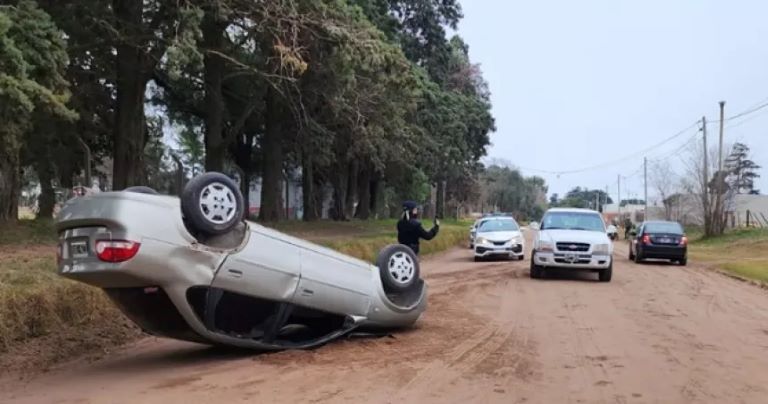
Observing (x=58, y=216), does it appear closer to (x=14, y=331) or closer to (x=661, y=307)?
(x=14, y=331)

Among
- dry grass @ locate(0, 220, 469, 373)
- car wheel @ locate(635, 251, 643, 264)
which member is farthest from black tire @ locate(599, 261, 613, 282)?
dry grass @ locate(0, 220, 469, 373)

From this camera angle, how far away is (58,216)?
758cm

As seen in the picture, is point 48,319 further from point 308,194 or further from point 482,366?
point 308,194

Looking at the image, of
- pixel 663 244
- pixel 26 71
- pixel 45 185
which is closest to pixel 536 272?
pixel 663 244

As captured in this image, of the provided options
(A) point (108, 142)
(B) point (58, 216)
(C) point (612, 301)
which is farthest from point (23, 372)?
(A) point (108, 142)

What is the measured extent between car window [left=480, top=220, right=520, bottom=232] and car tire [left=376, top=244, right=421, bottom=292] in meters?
17.1

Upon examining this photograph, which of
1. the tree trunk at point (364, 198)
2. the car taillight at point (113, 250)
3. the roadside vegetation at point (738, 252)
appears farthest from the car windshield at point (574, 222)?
the tree trunk at point (364, 198)

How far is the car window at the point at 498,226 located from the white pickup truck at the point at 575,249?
7974mm

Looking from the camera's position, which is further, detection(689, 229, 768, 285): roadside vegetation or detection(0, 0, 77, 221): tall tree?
detection(689, 229, 768, 285): roadside vegetation

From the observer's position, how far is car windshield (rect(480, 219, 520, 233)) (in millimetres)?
27375

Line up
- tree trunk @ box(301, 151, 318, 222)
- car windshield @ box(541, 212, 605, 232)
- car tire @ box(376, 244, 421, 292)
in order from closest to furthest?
car tire @ box(376, 244, 421, 292)
car windshield @ box(541, 212, 605, 232)
tree trunk @ box(301, 151, 318, 222)

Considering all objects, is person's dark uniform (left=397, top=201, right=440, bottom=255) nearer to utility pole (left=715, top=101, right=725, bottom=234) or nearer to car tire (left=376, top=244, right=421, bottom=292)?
car tire (left=376, top=244, right=421, bottom=292)

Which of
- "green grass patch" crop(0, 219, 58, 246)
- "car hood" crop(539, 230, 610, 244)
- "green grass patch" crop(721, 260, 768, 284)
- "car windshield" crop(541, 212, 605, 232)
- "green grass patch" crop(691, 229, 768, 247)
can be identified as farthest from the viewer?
"green grass patch" crop(691, 229, 768, 247)

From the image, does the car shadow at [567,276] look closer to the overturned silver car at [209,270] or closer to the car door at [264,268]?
the overturned silver car at [209,270]
